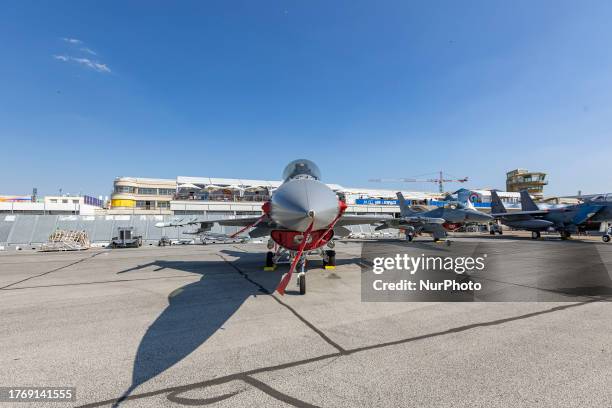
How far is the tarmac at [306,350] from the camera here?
2799mm

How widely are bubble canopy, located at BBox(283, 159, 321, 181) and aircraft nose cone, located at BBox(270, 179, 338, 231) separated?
3.21 metres

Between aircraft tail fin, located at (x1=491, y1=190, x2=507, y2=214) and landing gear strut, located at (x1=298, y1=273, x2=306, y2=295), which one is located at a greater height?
aircraft tail fin, located at (x1=491, y1=190, x2=507, y2=214)

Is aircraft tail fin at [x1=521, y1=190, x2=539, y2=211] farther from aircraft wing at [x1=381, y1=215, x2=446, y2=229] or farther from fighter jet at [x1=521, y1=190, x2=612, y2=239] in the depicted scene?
aircraft wing at [x1=381, y1=215, x2=446, y2=229]

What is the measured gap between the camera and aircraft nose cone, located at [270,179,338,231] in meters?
4.95

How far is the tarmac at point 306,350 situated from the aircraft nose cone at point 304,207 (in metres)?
1.84

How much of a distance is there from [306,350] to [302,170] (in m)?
6.05

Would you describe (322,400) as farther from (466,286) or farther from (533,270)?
(533,270)

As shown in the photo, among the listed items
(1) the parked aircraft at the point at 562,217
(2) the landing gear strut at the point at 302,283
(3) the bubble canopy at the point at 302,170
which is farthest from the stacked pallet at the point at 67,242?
(1) the parked aircraft at the point at 562,217

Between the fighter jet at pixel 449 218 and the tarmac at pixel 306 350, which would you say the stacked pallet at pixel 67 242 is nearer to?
the tarmac at pixel 306 350

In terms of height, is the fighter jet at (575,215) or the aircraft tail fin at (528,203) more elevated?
the aircraft tail fin at (528,203)

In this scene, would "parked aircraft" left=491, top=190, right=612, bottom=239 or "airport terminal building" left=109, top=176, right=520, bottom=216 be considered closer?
"parked aircraft" left=491, top=190, right=612, bottom=239

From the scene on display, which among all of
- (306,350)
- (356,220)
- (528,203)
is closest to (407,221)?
(356,220)

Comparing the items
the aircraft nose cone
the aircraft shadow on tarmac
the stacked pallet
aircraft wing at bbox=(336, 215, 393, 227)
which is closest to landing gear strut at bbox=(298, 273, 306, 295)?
the aircraft shadow on tarmac

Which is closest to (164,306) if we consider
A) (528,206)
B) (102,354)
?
(102,354)
